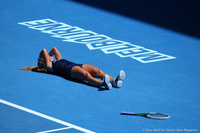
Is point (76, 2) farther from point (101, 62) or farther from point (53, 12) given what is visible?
point (101, 62)

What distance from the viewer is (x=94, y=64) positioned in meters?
11.9

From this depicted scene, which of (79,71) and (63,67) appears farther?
(63,67)

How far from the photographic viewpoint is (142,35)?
14.7 metres

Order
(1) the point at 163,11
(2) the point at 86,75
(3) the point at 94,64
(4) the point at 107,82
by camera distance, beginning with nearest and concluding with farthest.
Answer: (4) the point at 107,82
(2) the point at 86,75
(3) the point at 94,64
(1) the point at 163,11

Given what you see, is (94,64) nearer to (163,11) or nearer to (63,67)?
(63,67)

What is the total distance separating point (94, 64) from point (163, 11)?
651 cm

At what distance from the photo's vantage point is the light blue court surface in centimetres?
888

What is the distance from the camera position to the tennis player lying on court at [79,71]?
10.3 m

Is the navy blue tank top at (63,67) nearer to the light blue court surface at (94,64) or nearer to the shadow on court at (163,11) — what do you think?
the light blue court surface at (94,64)

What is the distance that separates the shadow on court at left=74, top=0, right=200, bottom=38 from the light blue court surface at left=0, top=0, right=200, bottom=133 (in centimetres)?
53

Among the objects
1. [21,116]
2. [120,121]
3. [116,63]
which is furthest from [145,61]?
[21,116]

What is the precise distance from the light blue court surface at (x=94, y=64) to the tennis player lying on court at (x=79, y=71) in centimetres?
18

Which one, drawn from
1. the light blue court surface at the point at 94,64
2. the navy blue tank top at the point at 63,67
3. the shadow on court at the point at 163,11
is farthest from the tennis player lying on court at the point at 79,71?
the shadow on court at the point at 163,11

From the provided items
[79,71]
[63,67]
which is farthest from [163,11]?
[79,71]
